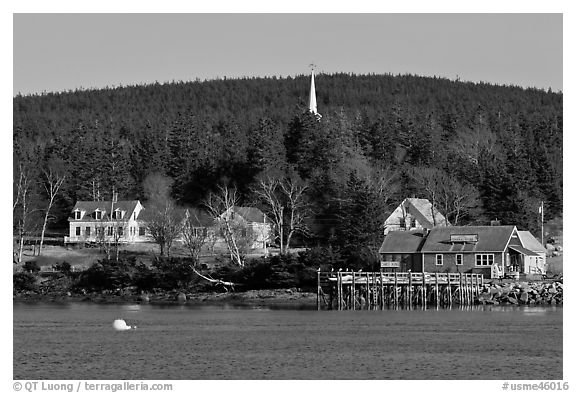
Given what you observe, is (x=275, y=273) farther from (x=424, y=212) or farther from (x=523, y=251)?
(x=424, y=212)

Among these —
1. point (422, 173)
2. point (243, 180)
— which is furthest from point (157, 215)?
point (422, 173)

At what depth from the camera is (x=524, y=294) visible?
231ft

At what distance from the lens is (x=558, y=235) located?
101m

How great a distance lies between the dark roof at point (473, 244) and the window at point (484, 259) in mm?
419

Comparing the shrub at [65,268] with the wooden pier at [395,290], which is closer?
the wooden pier at [395,290]

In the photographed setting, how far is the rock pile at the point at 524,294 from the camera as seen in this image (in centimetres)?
7050

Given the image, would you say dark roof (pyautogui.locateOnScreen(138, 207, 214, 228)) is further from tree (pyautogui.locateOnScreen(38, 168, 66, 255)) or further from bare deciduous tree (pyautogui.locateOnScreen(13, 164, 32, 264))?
bare deciduous tree (pyautogui.locateOnScreen(13, 164, 32, 264))

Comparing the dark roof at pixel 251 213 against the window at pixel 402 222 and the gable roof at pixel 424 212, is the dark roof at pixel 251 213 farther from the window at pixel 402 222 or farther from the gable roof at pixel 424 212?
the gable roof at pixel 424 212

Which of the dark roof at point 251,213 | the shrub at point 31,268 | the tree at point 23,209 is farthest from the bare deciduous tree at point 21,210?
the dark roof at point 251,213

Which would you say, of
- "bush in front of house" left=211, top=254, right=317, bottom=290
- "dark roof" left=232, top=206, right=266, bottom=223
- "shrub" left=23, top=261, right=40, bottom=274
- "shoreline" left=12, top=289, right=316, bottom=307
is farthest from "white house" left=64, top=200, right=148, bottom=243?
"bush in front of house" left=211, top=254, right=317, bottom=290

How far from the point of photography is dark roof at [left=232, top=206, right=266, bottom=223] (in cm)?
9831

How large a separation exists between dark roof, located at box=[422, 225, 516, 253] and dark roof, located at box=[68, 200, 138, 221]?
3660 cm

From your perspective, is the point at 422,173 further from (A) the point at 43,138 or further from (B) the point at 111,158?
(A) the point at 43,138

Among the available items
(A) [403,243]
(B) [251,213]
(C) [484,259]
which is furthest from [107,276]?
(C) [484,259]
